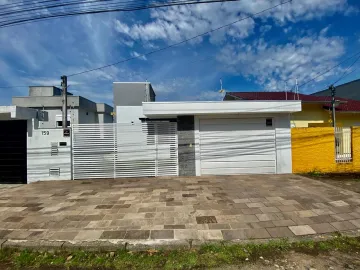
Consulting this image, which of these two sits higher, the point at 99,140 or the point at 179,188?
the point at 99,140

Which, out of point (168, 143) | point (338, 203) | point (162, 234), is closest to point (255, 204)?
point (338, 203)

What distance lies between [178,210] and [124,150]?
4.35m

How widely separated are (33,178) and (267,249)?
8.79 meters

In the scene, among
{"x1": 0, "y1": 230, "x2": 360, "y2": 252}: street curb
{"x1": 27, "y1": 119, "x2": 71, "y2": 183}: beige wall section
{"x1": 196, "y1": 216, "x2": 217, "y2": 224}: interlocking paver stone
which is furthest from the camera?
{"x1": 27, "y1": 119, "x2": 71, "y2": 183}: beige wall section

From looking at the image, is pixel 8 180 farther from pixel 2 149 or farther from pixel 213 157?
pixel 213 157

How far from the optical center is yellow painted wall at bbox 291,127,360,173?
8508 mm

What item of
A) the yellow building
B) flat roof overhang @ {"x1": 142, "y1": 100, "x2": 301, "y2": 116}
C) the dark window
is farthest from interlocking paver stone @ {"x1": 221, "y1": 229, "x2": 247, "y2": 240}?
the yellow building

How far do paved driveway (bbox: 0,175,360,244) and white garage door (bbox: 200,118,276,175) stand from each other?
1436 mm

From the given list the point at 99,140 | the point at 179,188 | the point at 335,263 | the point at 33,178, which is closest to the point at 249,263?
the point at 335,263

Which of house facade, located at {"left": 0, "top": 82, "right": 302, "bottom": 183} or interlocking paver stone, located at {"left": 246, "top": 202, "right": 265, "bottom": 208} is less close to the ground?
house facade, located at {"left": 0, "top": 82, "right": 302, "bottom": 183}

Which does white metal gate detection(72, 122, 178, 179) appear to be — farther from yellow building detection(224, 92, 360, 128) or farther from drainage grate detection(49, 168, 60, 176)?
yellow building detection(224, 92, 360, 128)

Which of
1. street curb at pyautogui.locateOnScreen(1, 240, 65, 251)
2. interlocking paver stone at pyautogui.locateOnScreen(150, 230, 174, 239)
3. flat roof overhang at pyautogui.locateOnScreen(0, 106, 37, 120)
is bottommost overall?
street curb at pyautogui.locateOnScreen(1, 240, 65, 251)

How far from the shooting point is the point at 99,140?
812 centimetres

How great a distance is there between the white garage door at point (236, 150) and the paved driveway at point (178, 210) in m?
1.44
